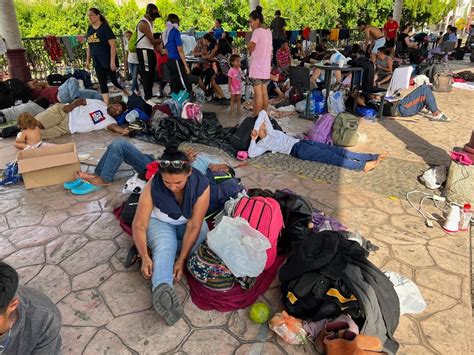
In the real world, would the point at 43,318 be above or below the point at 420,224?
above

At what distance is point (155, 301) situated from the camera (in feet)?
8.07

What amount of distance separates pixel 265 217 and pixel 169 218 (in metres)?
0.75

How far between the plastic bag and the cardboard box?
3118 millimetres

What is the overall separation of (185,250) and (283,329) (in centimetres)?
92

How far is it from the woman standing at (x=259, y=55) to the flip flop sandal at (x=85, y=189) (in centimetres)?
367

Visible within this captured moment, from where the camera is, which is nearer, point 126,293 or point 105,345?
point 105,345

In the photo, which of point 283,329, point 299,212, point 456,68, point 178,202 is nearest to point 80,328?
point 178,202

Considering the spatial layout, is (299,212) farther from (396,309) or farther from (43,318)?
(43,318)

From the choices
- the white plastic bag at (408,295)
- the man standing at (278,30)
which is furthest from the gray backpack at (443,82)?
the white plastic bag at (408,295)

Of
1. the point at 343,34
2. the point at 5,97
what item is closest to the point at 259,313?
the point at 5,97

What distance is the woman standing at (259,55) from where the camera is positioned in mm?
6484

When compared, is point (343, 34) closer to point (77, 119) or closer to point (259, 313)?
point (77, 119)

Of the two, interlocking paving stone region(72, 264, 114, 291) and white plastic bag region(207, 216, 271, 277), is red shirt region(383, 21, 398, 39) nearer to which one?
white plastic bag region(207, 216, 271, 277)

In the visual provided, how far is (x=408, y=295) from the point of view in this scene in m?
2.67
